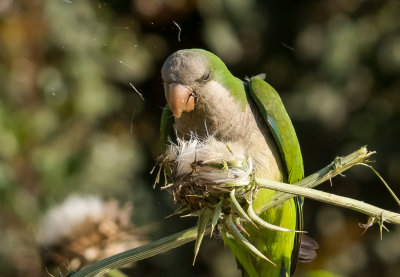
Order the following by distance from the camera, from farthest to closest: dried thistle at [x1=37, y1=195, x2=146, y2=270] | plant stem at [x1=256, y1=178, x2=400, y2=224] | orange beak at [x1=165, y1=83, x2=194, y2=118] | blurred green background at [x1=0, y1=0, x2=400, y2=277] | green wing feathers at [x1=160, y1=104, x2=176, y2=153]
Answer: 1. blurred green background at [x1=0, y1=0, x2=400, y2=277]
2. green wing feathers at [x1=160, y1=104, x2=176, y2=153]
3. dried thistle at [x1=37, y1=195, x2=146, y2=270]
4. orange beak at [x1=165, y1=83, x2=194, y2=118]
5. plant stem at [x1=256, y1=178, x2=400, y2=224]

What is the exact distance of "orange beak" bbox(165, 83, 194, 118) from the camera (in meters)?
2.01

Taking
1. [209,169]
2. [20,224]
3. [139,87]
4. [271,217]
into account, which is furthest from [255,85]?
[139,87]

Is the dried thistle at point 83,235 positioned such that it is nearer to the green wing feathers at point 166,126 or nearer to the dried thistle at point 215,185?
the green wing feathers at point 166,126

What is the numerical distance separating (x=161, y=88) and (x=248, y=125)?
161cm

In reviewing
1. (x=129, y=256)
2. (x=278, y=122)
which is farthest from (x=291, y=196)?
(x=278, y=122)

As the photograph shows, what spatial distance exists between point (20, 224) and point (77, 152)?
2.19ft

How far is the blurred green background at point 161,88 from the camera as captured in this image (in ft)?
10.3

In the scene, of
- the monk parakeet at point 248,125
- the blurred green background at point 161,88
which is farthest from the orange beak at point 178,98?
the blurred green background at point 161,88

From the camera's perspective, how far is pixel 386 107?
3.84 m

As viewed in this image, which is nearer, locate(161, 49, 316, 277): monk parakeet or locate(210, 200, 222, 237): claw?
locate(210, 200, 222, 237): claw

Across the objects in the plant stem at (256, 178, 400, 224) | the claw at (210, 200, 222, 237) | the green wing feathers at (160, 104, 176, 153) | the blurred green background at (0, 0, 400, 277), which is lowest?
the blurred green background at (0, 0, 400, 277)

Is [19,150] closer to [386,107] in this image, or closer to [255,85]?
[255,85]

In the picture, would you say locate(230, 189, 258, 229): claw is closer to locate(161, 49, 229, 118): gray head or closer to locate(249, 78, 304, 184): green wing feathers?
locate(161, 49, 229, 118): gray head

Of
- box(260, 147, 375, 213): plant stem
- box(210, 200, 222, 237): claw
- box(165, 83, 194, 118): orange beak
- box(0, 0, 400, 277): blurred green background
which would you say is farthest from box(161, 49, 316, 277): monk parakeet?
box(0, 0, 400, 277): blurred green background
